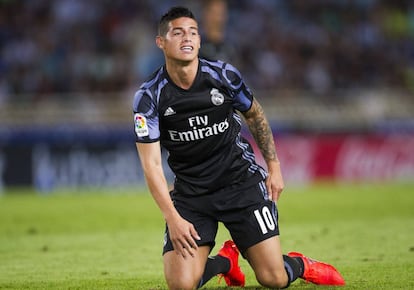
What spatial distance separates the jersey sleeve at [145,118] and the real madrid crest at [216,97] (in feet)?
1.53

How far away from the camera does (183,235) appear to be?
6168 millimetres

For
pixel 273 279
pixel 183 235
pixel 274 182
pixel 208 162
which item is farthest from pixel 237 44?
pixel 183 235

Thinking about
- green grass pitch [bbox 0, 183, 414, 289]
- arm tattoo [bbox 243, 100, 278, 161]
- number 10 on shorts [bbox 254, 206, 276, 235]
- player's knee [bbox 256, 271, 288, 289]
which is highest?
arm tattoo [bbox 243, 100, 278, 161]

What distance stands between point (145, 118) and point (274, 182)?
125cm

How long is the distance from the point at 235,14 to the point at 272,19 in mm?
948

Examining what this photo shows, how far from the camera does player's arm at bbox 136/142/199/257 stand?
618 centimetres

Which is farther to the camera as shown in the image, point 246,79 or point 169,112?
point 246,79

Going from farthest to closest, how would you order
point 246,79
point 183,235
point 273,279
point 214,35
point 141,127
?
point 246,79, point 214,35, point 273,279, point 141,127, point 183,235

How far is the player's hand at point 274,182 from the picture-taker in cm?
709

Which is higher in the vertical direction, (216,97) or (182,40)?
(182,40)

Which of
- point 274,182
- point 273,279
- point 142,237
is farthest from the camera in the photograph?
point 142,237

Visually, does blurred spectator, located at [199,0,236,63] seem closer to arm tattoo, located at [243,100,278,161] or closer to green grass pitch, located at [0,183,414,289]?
green grass pitch, located at [0,183,414,289]

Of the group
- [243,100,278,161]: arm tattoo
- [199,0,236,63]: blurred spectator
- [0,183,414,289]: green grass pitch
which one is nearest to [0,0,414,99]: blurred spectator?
[0,183,414,289]: green grass pitch

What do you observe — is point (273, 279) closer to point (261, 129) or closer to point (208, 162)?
point (208, 162)
